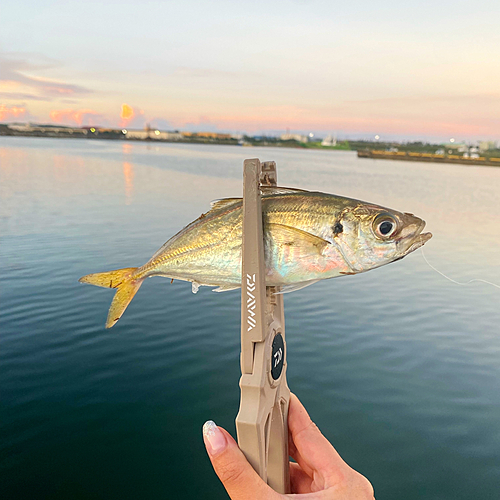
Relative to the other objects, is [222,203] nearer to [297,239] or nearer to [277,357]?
[297,239]

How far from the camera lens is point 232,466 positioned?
1.86 m

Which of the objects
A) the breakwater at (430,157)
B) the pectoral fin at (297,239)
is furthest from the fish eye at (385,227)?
the breakwater at (430,157)

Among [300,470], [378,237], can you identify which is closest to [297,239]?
[378,237]

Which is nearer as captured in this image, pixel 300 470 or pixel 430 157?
pixel 300 470

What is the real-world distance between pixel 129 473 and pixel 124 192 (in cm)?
3510

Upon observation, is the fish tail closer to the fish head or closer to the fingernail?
the fingernail

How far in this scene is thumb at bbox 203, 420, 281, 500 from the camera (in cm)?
184

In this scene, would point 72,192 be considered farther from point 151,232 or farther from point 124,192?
point 151,232

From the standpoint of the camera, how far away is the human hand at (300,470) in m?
1.86

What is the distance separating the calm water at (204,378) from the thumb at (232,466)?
6.54 m

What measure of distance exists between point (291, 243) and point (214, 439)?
0.88 meters

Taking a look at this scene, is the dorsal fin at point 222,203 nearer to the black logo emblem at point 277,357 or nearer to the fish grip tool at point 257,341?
the fish grip tool at point 257,341

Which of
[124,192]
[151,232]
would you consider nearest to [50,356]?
[151,232]

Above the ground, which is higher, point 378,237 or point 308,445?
point 378,237
